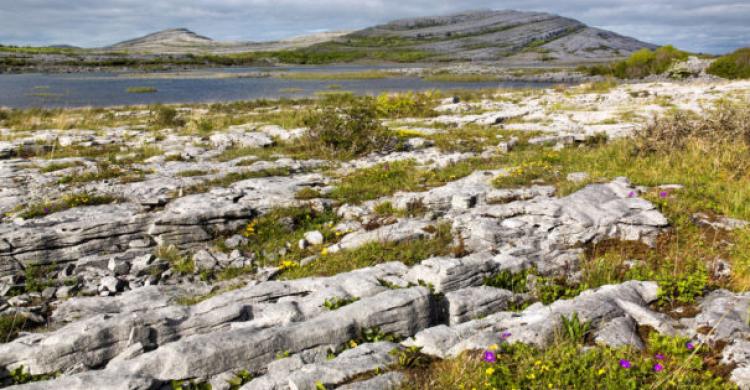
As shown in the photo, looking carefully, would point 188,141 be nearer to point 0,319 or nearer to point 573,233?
point 0,319

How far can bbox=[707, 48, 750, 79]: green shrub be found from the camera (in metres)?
48.5

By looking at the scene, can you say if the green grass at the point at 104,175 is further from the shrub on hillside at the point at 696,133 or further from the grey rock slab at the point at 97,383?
the shrub on hillside at the point at 696,133

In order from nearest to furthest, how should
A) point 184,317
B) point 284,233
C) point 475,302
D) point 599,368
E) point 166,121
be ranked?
1. point 599,368
2. point 184,317
3. point 475,302
4. point 284,233
5. point 166,121

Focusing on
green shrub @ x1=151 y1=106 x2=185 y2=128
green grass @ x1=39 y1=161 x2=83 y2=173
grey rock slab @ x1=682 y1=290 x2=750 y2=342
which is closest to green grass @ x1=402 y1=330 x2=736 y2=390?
grey rock slab @ x1=682 y1=290 x2=750 y2=342

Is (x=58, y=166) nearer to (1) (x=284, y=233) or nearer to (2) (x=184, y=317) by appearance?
(1) (x=284, y=233)

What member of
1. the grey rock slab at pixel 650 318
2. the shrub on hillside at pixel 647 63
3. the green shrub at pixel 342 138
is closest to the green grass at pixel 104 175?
the green shrub at pixel 342 138

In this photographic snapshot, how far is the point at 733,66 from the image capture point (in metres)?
50.2

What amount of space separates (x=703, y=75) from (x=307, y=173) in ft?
171

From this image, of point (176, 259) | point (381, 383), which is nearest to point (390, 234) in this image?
point (176, 259)

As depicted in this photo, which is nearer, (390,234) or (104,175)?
(390,234)

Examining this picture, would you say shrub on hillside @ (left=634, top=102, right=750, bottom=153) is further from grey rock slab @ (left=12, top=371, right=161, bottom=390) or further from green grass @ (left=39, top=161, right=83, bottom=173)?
green grass @ (left=39, top=161, right=83, bottom=173)

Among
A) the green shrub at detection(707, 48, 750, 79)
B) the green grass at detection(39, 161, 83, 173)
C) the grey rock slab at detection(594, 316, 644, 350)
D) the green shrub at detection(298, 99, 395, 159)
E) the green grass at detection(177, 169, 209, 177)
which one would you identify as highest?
the green shrub at detection(707, 48, 750, 79)

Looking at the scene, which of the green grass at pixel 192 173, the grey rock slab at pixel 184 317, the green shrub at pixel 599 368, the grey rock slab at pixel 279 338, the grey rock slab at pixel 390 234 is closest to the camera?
the green shrub at pixel 599 368

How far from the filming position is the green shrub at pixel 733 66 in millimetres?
48531
